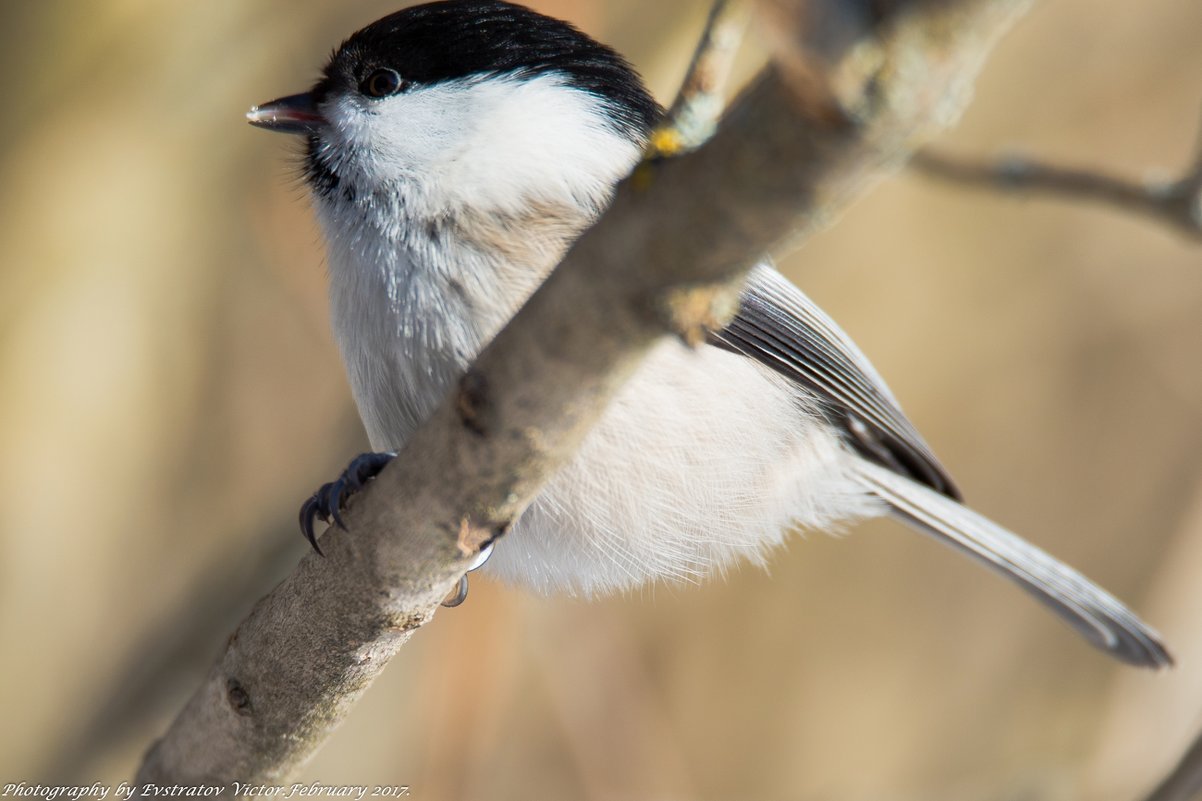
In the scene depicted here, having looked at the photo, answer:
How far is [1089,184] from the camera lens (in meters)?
1.36

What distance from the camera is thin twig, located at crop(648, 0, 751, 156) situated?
0.78 m

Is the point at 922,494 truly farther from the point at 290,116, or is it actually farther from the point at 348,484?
the point at 290,116

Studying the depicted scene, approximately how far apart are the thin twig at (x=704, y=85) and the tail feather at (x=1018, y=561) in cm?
145

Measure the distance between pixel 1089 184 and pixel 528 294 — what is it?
0.76 m

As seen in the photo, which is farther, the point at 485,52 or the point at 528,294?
the point at 485,52

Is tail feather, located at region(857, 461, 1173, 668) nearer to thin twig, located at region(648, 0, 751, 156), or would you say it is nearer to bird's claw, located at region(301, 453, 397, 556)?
bird's claw, located at region(301, 453, 397, 556)

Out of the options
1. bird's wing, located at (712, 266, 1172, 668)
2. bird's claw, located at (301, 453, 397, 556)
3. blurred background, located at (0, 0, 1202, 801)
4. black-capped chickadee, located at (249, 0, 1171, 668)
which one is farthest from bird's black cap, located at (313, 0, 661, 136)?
bird's claw, located at (301, 453, 397, 556)

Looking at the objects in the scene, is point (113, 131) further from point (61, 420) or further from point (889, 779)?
point (889, 779)

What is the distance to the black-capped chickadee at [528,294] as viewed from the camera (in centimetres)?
150

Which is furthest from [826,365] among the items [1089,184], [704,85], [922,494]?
[704,85]

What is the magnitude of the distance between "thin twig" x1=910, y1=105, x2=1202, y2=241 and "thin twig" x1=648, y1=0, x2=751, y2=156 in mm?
724

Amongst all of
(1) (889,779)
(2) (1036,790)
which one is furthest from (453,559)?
(1) (889,779)

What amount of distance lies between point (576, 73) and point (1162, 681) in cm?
208

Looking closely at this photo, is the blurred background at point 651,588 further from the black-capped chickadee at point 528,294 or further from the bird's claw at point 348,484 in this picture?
the bird's claw at point 348,484
